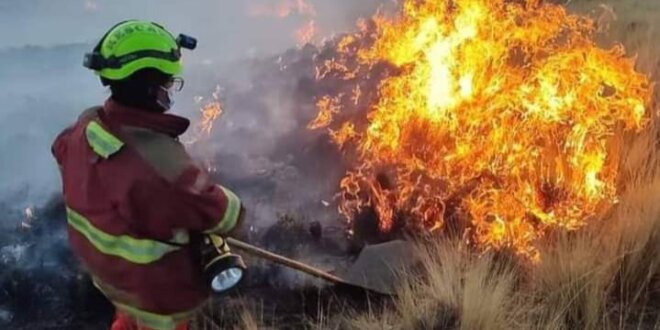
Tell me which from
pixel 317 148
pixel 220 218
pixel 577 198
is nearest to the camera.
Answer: pixel 220 218

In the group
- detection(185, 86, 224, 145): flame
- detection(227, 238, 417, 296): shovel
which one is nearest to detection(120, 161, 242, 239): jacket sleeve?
detection(227, 238, 417, 296): shovel

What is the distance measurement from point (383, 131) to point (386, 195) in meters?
0.53

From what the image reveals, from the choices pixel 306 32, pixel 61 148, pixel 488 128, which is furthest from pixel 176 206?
pixel 306 32

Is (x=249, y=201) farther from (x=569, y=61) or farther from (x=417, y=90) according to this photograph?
(x=569, y=61)

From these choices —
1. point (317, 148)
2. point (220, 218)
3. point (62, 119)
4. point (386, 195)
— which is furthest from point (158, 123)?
point (62, 119)

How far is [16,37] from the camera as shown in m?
9.75

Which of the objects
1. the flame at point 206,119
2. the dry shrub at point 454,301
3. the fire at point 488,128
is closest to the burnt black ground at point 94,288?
the dry shrub at point 454,301

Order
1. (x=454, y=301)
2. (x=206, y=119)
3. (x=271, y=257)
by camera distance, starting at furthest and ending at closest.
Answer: (x=206, y=119), (x=454, y=301), (x=271, y=257)

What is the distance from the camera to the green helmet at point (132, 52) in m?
3.28

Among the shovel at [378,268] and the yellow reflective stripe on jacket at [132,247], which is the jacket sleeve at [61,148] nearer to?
the yellow reflective stripe on jacket at [132,247]

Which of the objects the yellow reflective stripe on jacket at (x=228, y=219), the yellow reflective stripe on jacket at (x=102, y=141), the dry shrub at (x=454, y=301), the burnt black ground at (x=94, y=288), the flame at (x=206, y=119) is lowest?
the burnt black ground at (x=94, y=288)

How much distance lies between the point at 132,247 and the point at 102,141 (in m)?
0.40

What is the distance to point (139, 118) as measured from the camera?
11.0 feet

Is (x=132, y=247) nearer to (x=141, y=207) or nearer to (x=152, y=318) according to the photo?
(x=141, y=207)
